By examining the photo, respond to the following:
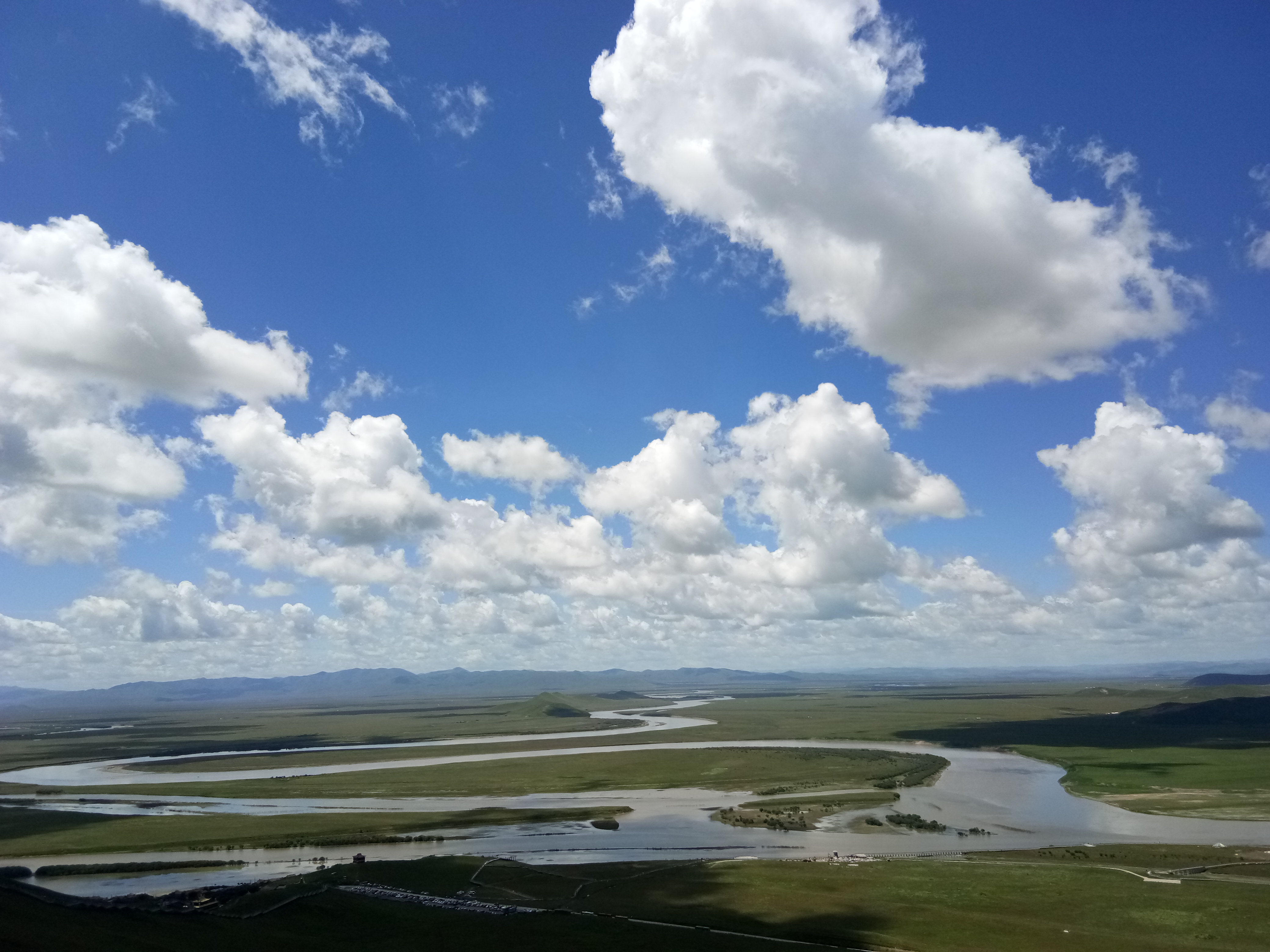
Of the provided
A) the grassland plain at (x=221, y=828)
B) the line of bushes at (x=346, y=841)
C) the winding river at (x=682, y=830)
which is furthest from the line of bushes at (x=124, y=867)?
the line of bushes at (x=346, y=841)

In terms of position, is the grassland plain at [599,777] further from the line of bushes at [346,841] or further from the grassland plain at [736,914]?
the grassland plain at [736,914]

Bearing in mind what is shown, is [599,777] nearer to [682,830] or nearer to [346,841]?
[682,830]

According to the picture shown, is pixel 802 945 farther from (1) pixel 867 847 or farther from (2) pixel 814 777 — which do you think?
(2) pixel 814 777

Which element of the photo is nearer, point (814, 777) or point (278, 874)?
point (278, 874)

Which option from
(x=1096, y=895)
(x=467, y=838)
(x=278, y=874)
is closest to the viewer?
(x=1096, y=895)

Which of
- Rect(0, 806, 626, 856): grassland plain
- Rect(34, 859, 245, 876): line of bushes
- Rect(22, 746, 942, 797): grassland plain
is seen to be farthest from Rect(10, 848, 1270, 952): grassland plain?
Rect(22, 746, 942, 797): grassland plain

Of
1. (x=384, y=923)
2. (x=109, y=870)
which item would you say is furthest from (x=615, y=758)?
(x=384, y=923)

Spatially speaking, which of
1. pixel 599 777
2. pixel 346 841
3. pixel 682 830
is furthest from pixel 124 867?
pixel 599 777
